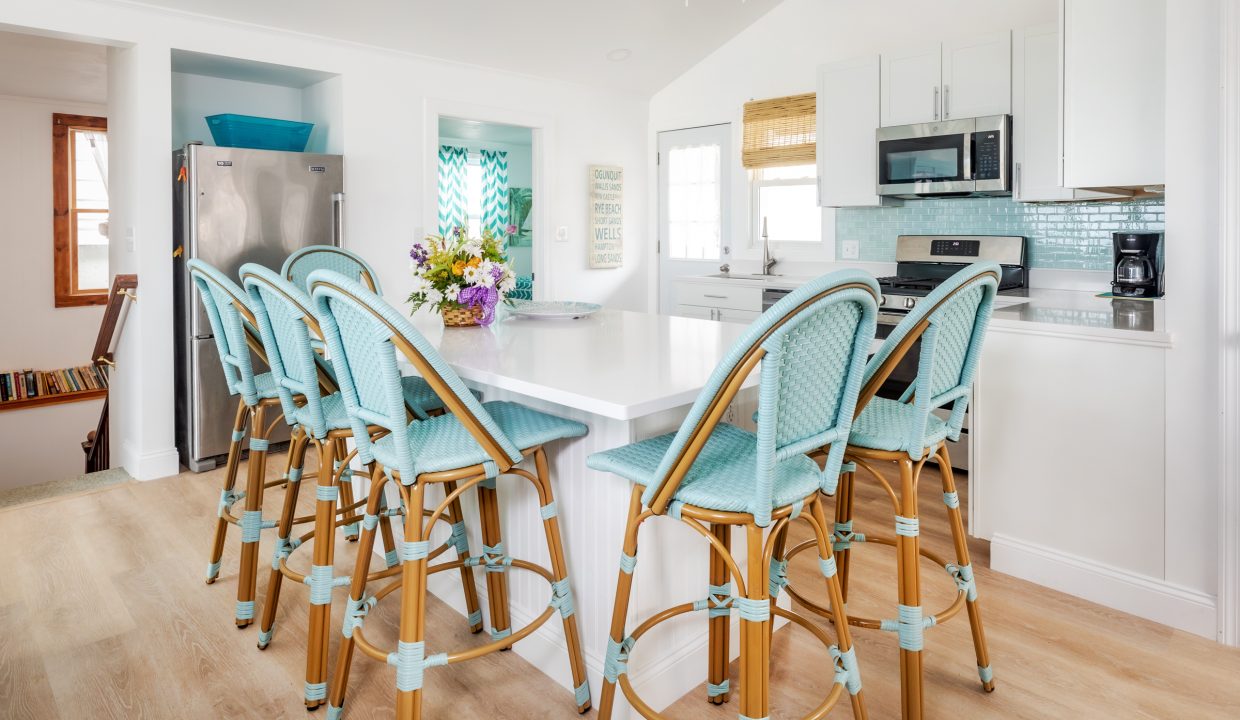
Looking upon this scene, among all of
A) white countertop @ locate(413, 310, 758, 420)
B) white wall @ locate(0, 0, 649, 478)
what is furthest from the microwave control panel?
white wall @ locate(0, 0, 649, 478)

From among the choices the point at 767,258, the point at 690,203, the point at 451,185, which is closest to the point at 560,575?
the point at 767,258

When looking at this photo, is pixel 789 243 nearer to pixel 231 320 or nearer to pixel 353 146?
pixel 353 146

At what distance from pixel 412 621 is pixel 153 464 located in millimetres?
2815

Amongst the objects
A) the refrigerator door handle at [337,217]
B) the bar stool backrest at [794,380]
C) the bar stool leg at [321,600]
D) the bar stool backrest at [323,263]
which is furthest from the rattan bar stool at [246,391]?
the refrigerator door handle at [337,217]

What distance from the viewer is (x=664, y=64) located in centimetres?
535

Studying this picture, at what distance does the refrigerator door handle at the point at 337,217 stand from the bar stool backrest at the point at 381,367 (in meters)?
2.71

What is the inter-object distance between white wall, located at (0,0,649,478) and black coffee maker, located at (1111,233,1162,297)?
3210 mm

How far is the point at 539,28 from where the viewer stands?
14.7ft

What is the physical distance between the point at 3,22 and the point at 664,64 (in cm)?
354

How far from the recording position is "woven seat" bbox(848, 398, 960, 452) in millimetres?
1733

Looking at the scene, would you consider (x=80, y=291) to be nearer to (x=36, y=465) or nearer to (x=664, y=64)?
(x=36, y=465)

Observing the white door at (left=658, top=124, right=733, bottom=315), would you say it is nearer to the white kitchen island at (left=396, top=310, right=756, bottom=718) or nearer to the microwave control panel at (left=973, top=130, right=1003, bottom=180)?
the microwave control panel at (left=973, top=130, right=1003, bottom=180)

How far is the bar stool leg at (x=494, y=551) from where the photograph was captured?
2018 mm

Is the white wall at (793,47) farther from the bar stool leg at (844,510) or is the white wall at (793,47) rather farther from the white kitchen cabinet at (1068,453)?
the bar stool leg at (844,510)
